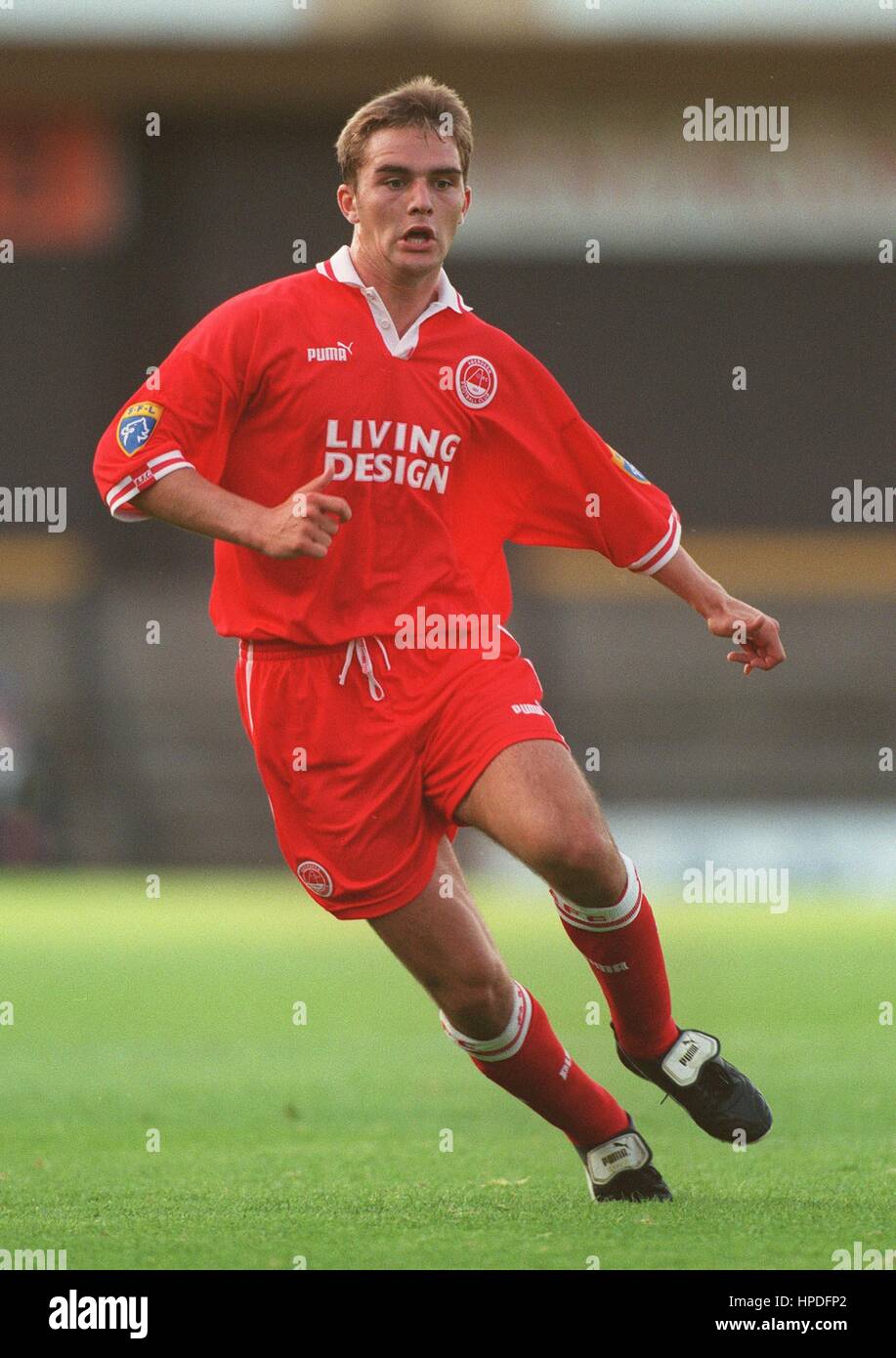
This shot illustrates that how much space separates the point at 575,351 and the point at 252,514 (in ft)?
63.2

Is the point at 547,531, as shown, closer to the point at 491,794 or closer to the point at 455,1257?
the point at 491,794

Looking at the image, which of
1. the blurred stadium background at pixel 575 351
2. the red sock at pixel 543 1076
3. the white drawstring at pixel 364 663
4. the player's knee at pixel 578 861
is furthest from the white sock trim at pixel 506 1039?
the blurred stadium background at pixel 575 351

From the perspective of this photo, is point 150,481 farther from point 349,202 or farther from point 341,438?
point 349,202

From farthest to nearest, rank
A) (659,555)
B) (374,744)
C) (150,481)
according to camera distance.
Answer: (659,555), (374,744), (150,481)

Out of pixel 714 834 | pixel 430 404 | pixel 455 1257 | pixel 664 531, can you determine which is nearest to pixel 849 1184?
pixel 455 1257

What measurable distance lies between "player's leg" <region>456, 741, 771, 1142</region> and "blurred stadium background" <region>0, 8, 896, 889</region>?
17.7m

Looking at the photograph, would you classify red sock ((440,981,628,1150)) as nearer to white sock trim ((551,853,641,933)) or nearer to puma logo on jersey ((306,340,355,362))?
white sock trim ((551,853,641,933))

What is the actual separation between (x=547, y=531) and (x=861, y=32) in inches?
727

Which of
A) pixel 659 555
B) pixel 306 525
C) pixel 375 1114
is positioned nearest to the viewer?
pixel 306 525

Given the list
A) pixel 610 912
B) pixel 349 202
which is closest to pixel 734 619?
pixel 610 912

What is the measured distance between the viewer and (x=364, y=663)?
4914 mm

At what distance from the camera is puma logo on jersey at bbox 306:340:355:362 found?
4934mm

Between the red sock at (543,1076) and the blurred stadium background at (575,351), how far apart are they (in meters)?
17.6
